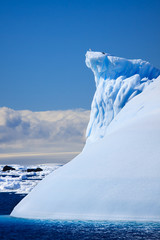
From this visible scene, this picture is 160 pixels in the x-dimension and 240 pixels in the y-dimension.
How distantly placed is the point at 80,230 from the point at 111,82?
26.4 metres

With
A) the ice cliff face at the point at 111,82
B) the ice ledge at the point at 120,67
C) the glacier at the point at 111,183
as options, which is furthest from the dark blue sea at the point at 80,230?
the ice ledge at the point at 120,67

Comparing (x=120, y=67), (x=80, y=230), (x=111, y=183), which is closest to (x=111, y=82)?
(x=120, y=67)

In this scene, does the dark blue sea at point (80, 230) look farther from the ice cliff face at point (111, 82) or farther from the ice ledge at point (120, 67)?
the ice ledge at point (120, 67)

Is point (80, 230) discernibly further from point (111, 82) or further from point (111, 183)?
point (111, 82)

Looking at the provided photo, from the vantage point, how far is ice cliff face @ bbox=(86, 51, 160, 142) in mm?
37406

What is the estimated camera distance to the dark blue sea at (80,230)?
43.3 ft

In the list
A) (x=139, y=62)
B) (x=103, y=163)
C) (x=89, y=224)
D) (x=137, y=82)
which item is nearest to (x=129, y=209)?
(x=89, y=224)

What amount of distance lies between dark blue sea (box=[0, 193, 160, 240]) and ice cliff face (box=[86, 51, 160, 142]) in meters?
22.8

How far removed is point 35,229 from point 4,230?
4.54ft

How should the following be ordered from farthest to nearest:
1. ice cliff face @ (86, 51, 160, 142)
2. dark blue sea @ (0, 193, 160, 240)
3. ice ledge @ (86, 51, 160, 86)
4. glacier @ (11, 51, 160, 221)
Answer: ice ledge @ (86, 51, 160, 86), ice cliff face @ (86, 51, 160, 142), glacier @ (11, 51, 160, 221), dark blue sea @ (0, 193, 160, 240)

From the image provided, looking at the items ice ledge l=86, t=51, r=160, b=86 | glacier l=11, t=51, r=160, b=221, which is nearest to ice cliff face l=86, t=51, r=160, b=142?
ice ledge l=86, t=51, r=160, b=86

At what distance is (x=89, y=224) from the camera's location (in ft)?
48.6

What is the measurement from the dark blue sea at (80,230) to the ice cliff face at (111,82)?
22.8 m

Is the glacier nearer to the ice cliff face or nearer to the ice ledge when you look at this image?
the ice cliff face
